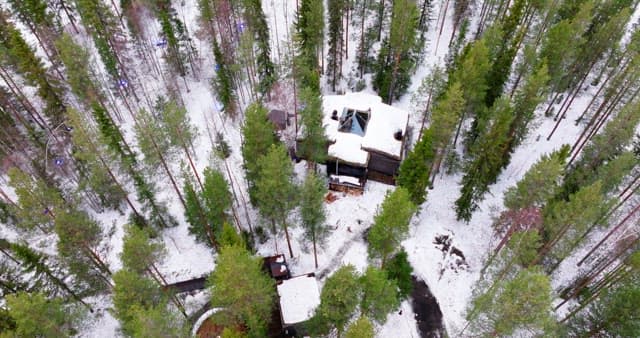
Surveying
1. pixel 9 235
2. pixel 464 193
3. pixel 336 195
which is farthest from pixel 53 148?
pixel 464 193

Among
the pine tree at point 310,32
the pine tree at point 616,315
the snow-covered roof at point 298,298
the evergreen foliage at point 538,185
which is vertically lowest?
the snow-covered roof at point 298,298

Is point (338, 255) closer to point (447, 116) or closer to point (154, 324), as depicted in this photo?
point (447, 116)

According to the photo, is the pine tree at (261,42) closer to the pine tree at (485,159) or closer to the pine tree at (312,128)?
the pine tree at (312,128)

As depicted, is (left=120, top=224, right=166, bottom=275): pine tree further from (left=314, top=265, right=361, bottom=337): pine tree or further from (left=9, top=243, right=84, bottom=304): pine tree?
(left=314, top=265, right=361, bottom=337): pine tree

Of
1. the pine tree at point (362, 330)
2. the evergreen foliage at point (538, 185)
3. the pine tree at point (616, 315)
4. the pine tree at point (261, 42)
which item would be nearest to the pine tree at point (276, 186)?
the pine tree at point (362, 330)

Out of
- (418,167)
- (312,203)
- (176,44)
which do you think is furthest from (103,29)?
(418,167)
